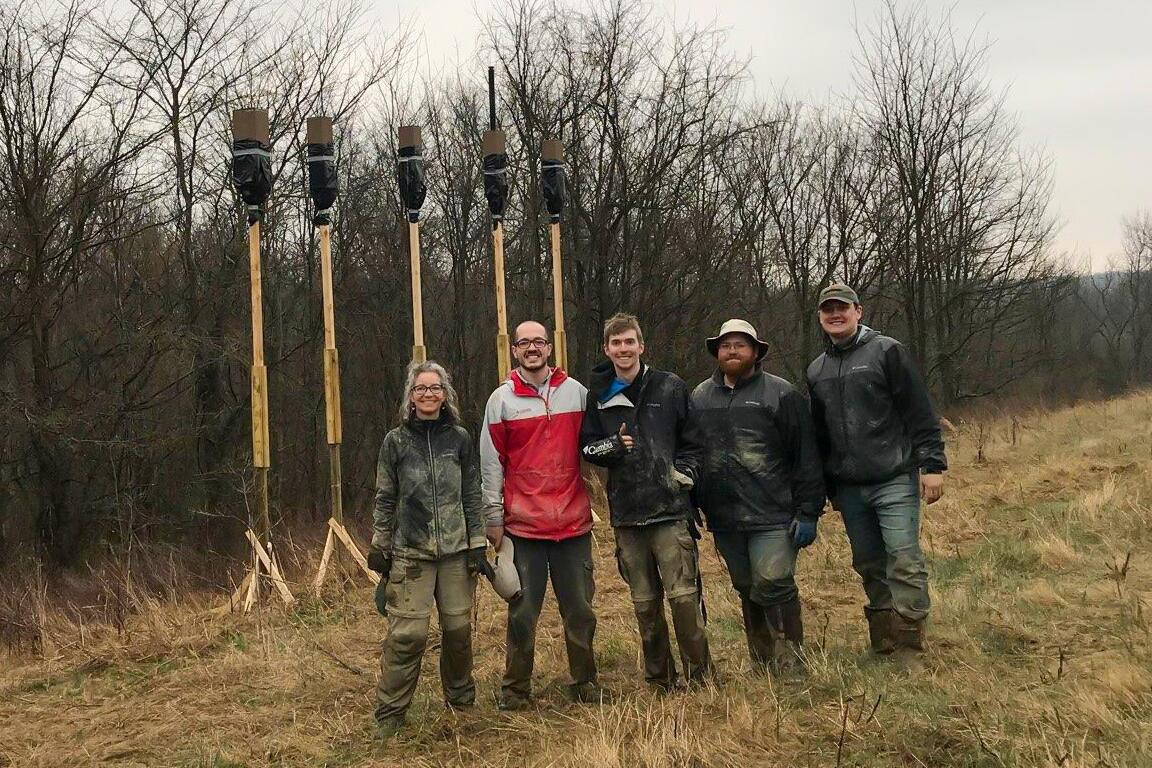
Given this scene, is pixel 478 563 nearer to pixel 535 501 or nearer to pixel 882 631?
pixel 535 501

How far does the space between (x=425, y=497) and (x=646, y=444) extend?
1.11m

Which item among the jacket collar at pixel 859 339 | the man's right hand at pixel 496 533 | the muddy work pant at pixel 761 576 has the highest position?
the jacket collar at pixel 859 339

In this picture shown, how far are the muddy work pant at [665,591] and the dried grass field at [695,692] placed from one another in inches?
7.2

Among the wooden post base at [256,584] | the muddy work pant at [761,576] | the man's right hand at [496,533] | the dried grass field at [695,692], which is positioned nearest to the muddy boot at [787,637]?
the muddy work pant at [761,576]

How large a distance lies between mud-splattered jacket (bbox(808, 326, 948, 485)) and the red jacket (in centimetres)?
134

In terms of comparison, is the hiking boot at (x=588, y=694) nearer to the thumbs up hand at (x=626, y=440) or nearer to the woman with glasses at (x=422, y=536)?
the woman with glasses at (x=422, y=536)

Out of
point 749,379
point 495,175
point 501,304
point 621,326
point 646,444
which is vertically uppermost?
point 495,175

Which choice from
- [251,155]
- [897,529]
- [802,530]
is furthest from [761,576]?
[251,155]

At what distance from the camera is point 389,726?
4.22 metres

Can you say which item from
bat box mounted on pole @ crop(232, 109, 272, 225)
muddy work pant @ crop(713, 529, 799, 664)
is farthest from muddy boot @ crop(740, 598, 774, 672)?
bat box mounted on pole @ crop(232, 109, 272, 225)

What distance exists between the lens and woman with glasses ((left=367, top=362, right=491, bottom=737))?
4.25m

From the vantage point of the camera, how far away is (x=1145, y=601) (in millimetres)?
5211

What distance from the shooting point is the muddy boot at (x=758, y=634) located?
180 inches

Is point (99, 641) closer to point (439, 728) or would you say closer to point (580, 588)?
point (439, 728)
